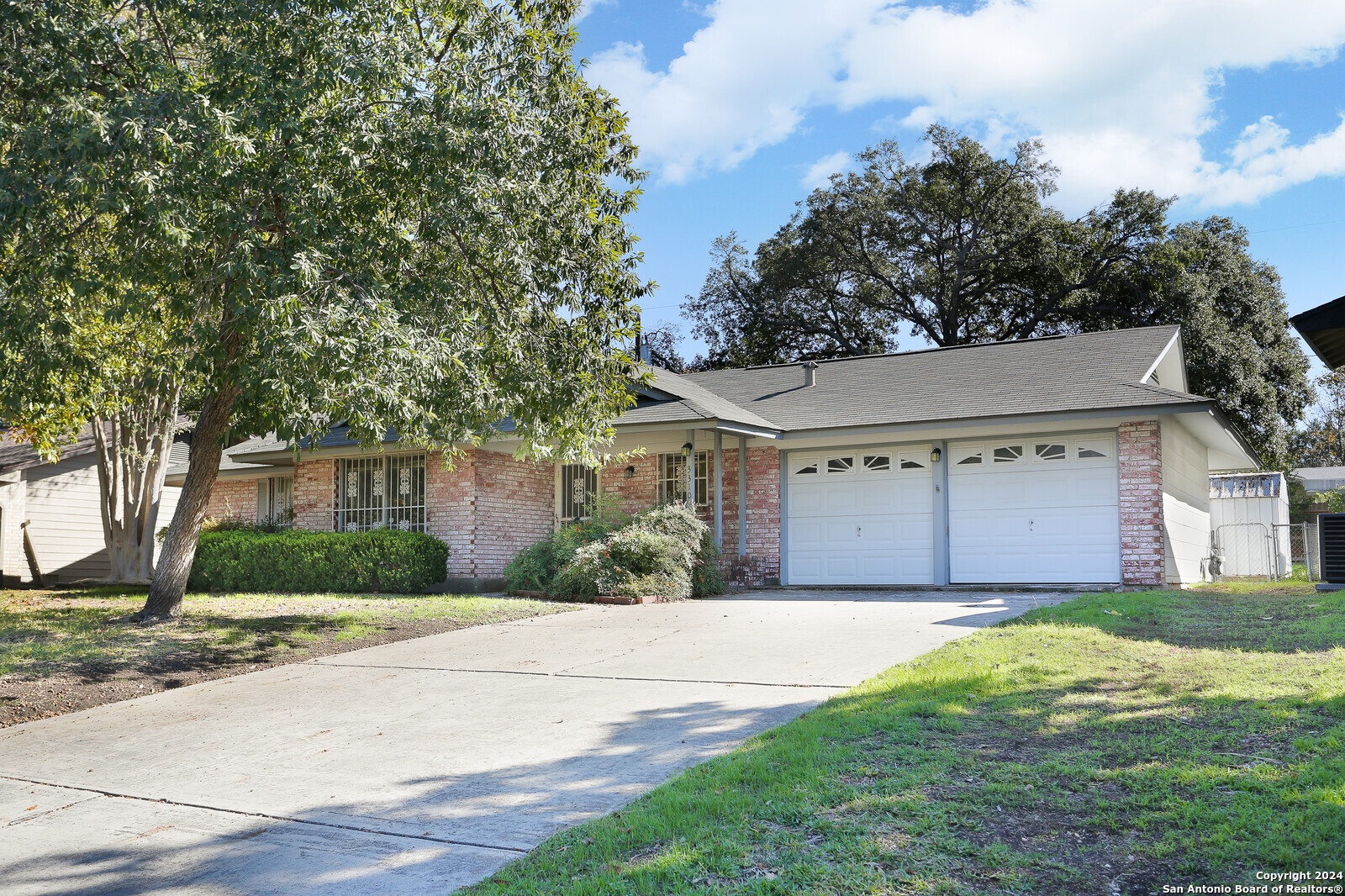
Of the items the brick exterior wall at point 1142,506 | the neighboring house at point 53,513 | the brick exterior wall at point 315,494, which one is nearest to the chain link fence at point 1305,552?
the brick exterior wall at point 1142,506

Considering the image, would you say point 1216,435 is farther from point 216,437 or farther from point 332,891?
point 332,891

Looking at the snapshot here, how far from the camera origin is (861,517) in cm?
1578

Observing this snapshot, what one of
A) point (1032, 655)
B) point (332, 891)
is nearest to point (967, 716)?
point (1032, 655)

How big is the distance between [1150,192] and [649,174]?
2504cm

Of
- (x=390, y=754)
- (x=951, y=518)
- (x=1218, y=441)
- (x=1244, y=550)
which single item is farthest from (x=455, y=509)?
(x=1244, y=550)

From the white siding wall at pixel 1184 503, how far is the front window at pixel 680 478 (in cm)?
714

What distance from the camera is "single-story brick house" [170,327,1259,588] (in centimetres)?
1401

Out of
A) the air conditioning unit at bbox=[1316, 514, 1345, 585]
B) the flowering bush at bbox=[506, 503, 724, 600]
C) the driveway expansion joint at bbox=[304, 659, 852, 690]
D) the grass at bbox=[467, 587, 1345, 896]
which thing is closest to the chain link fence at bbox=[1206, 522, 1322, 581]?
the air conditioning unit at bbox=[1316, 514, 1345, 585]

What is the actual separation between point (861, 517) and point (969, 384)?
2983 mm

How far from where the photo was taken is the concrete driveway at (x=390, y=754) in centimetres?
388

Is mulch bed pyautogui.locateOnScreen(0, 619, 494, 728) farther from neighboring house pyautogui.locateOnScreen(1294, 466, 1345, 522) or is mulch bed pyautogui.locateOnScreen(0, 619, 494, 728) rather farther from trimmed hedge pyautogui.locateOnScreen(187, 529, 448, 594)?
neighboring house pyautogui.locateOnScreen(1294, 466, 1345, 522)

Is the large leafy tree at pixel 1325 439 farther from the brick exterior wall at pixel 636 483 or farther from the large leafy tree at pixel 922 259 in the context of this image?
the brick exterior wall at pixel 636 483

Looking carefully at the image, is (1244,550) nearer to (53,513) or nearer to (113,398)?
(113,398)

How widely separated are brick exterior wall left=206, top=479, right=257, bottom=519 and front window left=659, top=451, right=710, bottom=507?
971 cm
